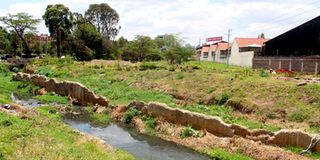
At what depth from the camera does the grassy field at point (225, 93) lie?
22592mm

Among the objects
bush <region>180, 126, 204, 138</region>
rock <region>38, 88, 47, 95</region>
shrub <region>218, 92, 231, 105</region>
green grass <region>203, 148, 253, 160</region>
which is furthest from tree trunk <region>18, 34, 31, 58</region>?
green grass <region>203, 148, 253, 160</region>

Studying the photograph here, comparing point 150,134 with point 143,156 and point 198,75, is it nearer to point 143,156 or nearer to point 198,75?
point 143,156

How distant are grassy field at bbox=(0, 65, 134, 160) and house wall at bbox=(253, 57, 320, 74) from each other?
92.6ft

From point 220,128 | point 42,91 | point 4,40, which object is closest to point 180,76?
point 42,91

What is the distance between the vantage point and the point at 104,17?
10088 centimetres

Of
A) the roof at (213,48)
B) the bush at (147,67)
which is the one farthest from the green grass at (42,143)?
the roof at (213,48)

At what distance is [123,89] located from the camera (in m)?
36.4

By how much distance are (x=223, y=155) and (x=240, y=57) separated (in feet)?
175

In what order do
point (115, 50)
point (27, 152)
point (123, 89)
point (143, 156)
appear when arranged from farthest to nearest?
point (115, 50)
point (123, 89)
point (143, 156)
point (27, 152)

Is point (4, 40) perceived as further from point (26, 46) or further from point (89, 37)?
point (89, 37)

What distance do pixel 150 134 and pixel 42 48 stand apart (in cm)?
8061

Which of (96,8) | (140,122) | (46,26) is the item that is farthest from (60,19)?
(140,122)

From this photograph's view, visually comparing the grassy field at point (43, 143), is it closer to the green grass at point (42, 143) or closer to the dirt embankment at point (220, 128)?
the green grass at point (42, 143)

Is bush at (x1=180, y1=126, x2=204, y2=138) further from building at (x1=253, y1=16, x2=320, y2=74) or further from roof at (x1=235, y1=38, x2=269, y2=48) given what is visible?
roof at (x1=235, y1=38, x2=269, y2=48)
